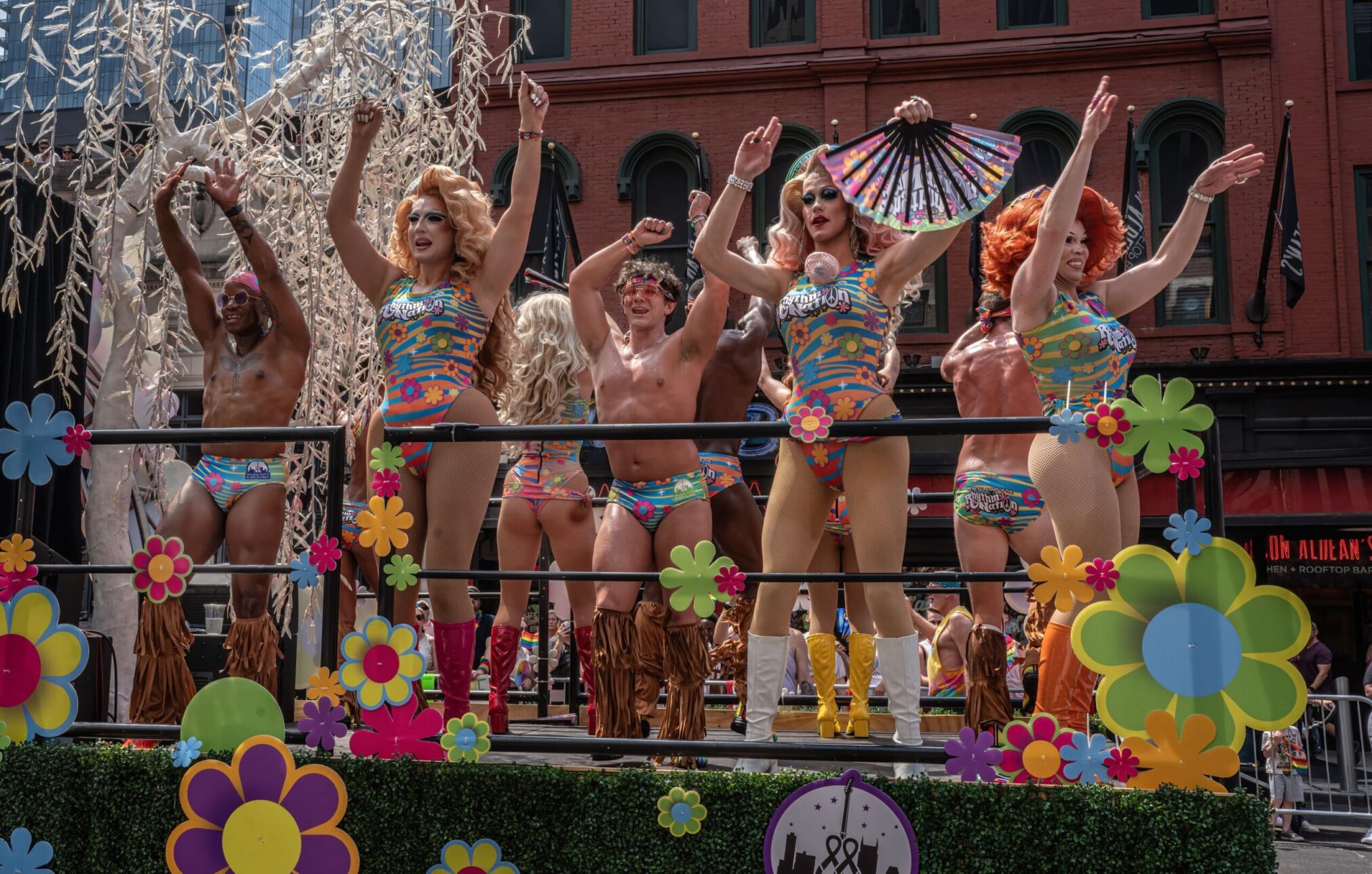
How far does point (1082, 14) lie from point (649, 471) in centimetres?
1339

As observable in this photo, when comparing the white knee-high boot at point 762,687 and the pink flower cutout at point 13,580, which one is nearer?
the white knee-high boot at point 762,687

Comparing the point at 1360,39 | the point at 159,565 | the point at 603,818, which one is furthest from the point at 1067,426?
the point at 1360,39

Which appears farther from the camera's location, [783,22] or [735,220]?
[783,22]

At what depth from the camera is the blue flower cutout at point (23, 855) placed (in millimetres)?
3771

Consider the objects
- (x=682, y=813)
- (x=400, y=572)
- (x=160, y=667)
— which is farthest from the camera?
(x=160, y=667)

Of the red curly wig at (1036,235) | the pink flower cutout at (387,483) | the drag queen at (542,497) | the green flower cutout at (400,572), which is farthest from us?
the drag queen at (542,497)

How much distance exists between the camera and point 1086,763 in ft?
10.8

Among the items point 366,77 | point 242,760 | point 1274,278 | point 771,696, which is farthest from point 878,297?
point 1274,278

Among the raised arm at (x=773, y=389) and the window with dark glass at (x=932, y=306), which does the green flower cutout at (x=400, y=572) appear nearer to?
the raised arm at (x=773, y=389)

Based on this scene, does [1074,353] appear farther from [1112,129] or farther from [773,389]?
[1112,129]

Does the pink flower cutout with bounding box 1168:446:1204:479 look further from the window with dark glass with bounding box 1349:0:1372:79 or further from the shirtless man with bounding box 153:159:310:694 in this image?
the window with dark glass with bounding box 1349:0:1372:79

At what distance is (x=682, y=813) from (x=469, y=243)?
2255 millimetres

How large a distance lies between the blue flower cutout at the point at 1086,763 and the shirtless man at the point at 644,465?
1332 mm

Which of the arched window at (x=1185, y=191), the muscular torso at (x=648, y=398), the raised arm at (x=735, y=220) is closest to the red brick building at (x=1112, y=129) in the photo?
the arched window at (x=1185, y=191)
